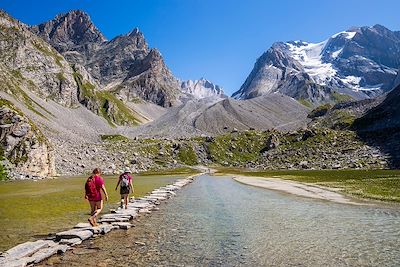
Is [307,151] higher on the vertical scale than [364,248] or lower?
higher

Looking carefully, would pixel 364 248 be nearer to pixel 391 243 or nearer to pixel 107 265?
pixel 391 243

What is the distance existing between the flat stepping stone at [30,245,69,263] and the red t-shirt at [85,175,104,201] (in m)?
7.46

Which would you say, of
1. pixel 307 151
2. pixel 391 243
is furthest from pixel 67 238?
pixel 307 151

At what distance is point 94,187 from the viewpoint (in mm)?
26844

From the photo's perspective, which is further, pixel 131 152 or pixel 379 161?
pixel 131 152

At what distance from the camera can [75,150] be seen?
161000 millimetres

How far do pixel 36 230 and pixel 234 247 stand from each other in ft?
42.4

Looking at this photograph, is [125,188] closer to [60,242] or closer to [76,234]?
[76,234]

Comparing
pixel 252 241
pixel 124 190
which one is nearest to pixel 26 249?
pixel 252 241

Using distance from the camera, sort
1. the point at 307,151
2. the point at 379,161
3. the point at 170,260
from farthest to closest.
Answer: the point at 307,151 → the point at 379,161 → the point at 170,260

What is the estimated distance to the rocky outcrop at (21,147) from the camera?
109894 millimetres

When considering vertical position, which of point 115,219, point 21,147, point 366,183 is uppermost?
point 21,147

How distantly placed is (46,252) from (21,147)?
105 metres

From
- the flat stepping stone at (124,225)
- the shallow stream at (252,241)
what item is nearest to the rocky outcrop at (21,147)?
the flat stepping stone at (124,225)
